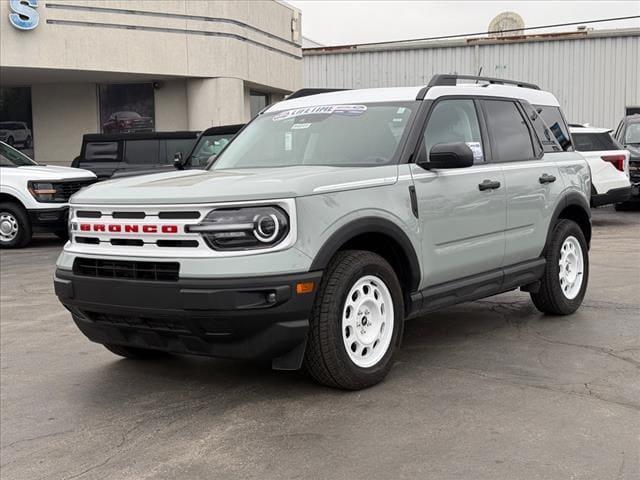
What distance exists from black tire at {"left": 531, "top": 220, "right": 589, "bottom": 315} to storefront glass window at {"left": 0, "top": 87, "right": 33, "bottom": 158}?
18701mm

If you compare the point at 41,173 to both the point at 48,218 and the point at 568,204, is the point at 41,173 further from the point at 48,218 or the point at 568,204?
the point at 568,204

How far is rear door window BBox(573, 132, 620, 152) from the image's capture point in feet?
44.7

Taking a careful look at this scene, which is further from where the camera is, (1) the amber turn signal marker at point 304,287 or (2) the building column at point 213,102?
(2) the building column at point 213,102

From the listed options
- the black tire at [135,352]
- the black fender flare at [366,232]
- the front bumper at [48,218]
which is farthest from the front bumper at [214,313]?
the front bumper at [48,218]

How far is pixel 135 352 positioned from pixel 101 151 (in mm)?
10077

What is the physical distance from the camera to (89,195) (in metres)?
4.64

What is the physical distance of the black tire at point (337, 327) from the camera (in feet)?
14.1

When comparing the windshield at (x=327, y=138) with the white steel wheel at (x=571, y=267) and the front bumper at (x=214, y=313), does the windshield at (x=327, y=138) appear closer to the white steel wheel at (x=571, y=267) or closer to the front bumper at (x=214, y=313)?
the front bumper at (x=214, y=313)

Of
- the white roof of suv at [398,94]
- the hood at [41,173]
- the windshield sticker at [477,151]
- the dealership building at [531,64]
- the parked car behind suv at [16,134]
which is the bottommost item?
the hood at [41,173]

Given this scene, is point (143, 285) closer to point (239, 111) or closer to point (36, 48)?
point (36, 48)

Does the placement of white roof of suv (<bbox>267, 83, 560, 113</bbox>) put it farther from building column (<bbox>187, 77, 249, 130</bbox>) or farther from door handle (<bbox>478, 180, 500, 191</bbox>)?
building column (<bbox>187, 77, 249, 130</bbox>)

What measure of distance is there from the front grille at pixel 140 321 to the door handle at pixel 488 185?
239cm

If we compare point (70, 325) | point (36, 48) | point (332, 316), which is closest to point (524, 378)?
point (332, 316)

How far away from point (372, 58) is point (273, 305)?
2586cm
